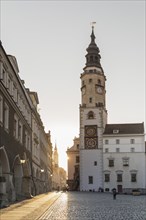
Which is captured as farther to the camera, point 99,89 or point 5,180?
point 99,89

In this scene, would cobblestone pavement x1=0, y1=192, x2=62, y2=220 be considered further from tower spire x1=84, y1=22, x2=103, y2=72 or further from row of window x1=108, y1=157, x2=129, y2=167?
tower spire x1=84, y1=22, x2=103, y2=72

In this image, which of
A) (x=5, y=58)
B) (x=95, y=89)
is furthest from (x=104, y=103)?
(x=5, y=58)

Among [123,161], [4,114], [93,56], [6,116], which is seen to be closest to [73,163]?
[123,161]

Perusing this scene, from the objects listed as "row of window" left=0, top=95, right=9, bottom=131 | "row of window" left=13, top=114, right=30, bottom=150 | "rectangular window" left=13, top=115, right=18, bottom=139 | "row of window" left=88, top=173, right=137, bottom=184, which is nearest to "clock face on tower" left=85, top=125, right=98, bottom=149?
"row of window" left=88, top=173, right=137, bottom=184

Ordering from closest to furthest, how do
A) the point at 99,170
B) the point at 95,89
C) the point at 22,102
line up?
the point at 22,102, the point at 99,170, the point at 95,89

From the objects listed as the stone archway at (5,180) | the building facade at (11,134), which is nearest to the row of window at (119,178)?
the building facade at (11,134)

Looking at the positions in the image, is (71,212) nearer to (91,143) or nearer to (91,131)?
(91,143)

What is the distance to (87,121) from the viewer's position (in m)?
98.6

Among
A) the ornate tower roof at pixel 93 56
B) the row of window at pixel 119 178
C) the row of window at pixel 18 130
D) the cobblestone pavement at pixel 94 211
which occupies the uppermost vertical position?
the ornate tower roof at pixel 93 56

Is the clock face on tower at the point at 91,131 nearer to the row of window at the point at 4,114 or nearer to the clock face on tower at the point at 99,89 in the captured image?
the clock face on tower at the point at 99,89

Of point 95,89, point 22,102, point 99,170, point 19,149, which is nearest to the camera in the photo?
point 19,149

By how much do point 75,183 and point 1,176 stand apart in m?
77.6

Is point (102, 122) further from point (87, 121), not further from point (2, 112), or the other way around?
point (2, 112)

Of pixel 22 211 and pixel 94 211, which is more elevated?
pixel 22 211
